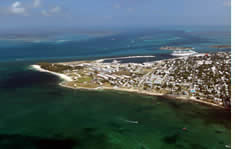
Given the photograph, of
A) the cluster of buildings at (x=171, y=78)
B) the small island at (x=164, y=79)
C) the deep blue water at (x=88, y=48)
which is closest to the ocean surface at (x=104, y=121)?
the small island at (x=164, y=79)

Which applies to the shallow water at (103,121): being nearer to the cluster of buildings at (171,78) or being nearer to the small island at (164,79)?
the small island at (164,79)

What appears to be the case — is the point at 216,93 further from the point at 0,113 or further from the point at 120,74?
the point at 0,113

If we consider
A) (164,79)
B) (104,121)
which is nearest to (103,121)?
(104,121)

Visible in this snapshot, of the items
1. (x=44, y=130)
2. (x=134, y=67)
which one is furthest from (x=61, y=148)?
(x=134, y=67)

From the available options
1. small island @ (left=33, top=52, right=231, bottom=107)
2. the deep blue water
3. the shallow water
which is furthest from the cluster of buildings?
the deep blue water

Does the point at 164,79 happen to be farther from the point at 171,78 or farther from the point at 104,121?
the point at 104,121

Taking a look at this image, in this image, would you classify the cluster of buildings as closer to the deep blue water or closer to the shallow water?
the shallow water
